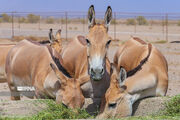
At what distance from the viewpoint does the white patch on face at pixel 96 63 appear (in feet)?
18.6

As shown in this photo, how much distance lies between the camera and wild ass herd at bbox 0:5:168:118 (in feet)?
19.3

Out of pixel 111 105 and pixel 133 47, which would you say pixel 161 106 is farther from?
pixel 133 47

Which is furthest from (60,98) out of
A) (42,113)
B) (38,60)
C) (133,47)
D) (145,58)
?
(133,47)

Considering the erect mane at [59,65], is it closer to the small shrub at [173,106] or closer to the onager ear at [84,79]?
the onager ear at [84,79]

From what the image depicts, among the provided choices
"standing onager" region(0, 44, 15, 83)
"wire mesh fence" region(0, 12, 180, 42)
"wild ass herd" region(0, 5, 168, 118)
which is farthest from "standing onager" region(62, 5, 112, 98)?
"wire mesh fence" region(0, 12, 180, 42)

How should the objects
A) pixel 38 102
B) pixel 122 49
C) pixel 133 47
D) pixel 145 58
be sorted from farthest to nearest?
pixel 122 49
pixel 133 47
pixel 145 58
pixel 38 102

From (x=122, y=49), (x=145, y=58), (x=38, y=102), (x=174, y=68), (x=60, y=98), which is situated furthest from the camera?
(x=174, y=68)

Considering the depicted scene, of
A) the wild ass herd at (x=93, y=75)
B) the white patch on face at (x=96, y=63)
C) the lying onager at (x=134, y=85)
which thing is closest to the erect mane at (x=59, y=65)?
the wild ass herd at (x=93, y=75)

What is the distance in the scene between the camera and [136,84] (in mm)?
6184

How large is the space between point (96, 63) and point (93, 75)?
189mm

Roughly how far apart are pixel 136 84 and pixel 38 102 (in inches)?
65.5

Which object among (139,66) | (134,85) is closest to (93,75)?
(134,85)

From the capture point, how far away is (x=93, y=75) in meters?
5.73

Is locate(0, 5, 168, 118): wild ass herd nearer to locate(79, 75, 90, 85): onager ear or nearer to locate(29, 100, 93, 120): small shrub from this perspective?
locate(79, 75, 90, 85): onager ear
